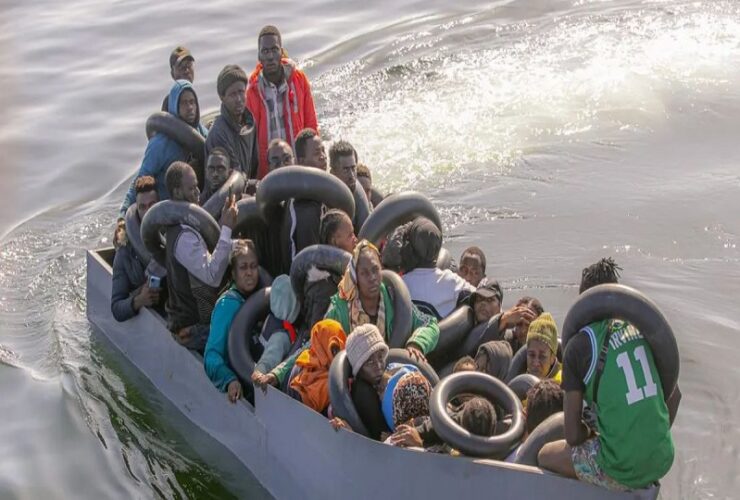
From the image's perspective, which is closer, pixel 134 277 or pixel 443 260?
pixel 443 260

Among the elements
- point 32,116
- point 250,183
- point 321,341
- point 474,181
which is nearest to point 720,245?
point 474,181

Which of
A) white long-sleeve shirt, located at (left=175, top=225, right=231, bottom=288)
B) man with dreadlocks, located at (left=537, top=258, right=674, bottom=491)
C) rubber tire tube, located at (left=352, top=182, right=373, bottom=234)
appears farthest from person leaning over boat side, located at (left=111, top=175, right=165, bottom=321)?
man with dreadlocks, located at (left=537, top=258, right=674, bottom=491)

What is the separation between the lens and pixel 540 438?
5.78 meters

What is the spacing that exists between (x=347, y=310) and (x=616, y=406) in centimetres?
199

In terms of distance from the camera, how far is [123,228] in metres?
8.84

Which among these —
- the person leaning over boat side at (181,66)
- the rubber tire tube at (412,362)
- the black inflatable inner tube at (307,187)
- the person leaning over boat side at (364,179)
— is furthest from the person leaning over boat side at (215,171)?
the rubber tire tube at (412,362)

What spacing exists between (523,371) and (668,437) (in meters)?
1.32

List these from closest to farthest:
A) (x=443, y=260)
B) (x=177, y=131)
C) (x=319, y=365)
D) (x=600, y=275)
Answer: (x=600, y=275) → (x=319, y=365) → (x=443, y=260) → (x=177, y=131)

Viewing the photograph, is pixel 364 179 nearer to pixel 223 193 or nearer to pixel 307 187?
pixel 223 193

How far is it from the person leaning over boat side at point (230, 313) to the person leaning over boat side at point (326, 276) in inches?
19.5

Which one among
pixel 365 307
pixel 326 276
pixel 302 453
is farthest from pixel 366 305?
pixel 302 453

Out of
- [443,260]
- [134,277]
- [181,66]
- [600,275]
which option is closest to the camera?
[600,275]

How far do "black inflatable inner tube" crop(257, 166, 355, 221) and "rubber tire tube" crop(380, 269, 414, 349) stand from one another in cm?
84

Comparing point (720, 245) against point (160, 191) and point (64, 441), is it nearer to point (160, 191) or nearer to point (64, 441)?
point (160, 191)
